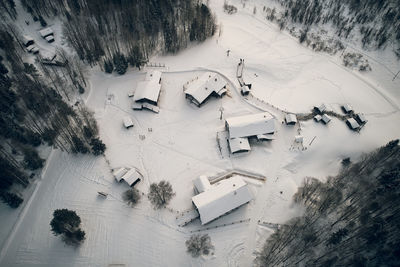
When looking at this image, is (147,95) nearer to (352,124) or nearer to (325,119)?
(325,119)

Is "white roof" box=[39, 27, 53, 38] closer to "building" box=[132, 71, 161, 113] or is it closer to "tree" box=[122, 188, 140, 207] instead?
"building" box=[132, 71, 161, 113]

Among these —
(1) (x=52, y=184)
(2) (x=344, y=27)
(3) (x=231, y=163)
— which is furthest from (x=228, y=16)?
(1) (x=52, y=184)

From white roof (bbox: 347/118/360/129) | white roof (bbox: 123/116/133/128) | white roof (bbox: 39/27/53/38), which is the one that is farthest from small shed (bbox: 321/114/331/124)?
white roof (bbox: 39/27/53/38)

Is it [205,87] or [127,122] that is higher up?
[205,87]

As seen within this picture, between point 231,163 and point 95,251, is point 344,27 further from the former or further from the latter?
point 95,251

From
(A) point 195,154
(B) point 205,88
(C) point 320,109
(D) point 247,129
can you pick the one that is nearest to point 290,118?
(C) point 320,109

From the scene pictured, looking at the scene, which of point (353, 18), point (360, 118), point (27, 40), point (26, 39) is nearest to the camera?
point (360, 118)
